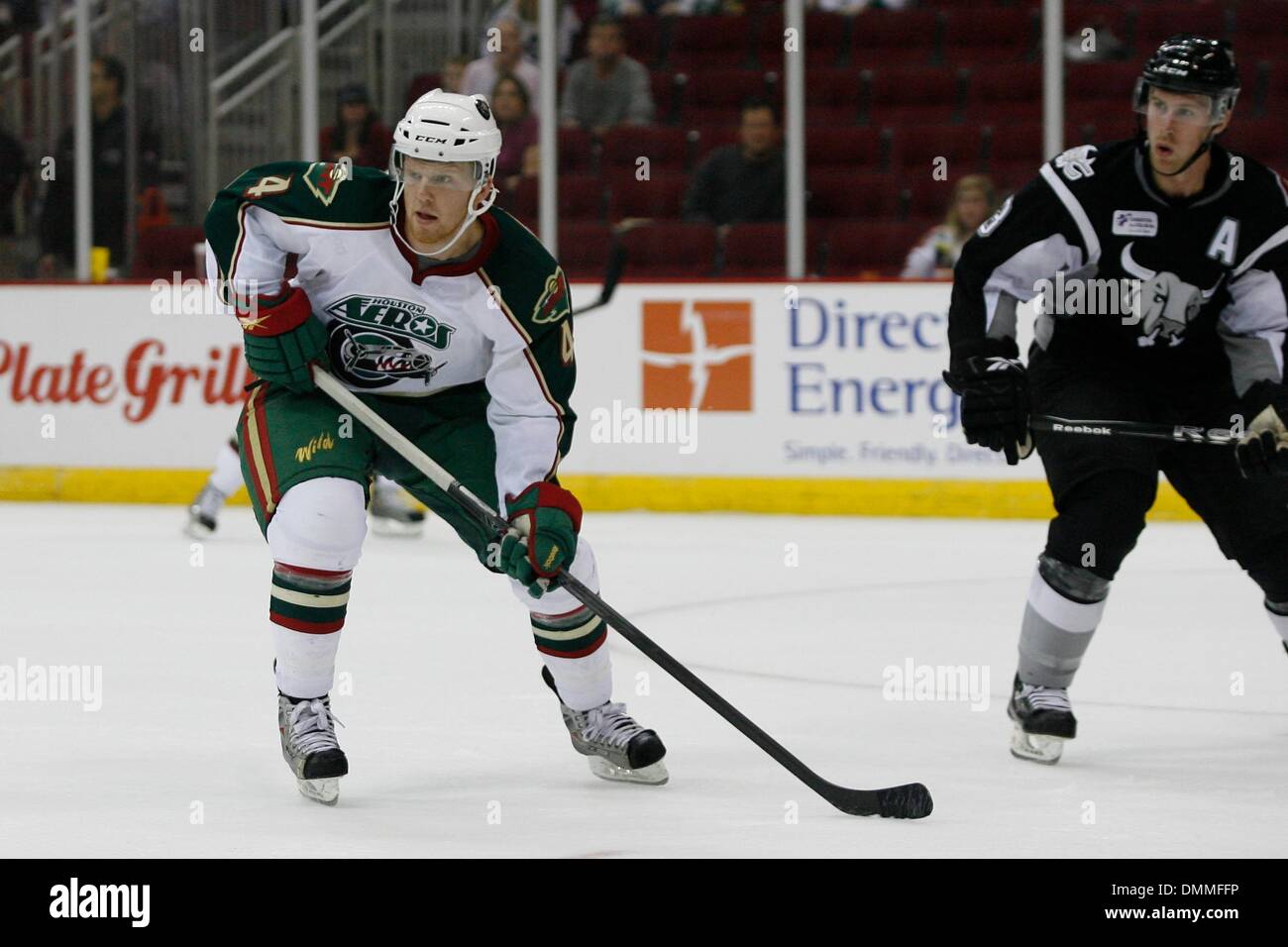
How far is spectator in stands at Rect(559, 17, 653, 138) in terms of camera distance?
8422mm

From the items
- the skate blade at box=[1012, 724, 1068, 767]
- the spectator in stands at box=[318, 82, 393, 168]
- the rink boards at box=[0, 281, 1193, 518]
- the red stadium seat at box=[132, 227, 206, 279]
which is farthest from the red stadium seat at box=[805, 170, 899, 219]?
the skate blade at box=[1012, 724, 1068, 767]

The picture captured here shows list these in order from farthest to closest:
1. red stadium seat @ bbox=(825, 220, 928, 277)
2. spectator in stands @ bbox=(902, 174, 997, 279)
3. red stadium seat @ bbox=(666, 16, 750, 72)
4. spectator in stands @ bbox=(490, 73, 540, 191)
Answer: red stadium seat @ bbox=(666, 16, 750, 72), spectator in stands @ bbox=(490, 73, 540, 191), red stadium seat @ bbox=(825, 220, 928, 277), spectator in stands @ bbox=(902, 174, 997, 279)

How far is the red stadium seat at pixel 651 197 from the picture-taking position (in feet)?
27.5

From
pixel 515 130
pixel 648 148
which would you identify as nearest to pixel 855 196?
pixel 648 148

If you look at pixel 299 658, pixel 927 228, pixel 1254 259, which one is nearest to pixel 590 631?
pixel 299 658

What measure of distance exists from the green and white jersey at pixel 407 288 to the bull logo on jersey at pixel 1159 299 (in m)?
0.95

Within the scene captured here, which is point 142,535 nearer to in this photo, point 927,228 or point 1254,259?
point 927,228

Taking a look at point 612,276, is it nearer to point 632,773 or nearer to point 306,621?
point 632,773

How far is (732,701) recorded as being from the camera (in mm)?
4246

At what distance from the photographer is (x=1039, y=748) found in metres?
3.67

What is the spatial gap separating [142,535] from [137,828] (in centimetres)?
408

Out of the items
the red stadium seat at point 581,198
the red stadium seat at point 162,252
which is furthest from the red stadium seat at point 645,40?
the red stadium seat at point 162,252

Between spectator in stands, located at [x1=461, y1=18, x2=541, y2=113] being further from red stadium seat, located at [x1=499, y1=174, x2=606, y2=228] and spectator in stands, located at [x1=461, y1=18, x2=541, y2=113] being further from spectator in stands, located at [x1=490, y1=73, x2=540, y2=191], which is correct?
red stadium seat, located at [x1=499, y1=174, x2=606, y2=228]

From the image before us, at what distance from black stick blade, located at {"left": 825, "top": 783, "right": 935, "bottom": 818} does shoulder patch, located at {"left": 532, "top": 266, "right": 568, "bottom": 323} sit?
0.83 metres
